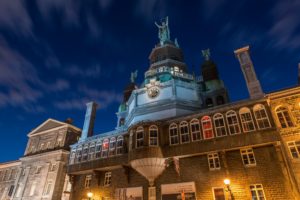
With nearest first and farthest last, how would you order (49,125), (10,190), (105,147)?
(105,147), (10,190), (49,125)

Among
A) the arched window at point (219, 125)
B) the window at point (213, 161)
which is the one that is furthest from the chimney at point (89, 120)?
the arched window at point (219, 125)

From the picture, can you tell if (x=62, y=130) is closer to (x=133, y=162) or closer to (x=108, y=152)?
(x=108, y=152)

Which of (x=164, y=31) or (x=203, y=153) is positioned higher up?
(x=164, y=31)

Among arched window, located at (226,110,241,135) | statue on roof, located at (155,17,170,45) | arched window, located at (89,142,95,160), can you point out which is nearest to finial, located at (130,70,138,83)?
statue on roof, located at (155,17,170,45)

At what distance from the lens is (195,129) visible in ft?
69.7

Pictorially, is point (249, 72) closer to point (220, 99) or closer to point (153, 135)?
point (220, 99)

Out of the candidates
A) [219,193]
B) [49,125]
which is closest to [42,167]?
[49,125]

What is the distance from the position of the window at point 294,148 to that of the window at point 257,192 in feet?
13.4

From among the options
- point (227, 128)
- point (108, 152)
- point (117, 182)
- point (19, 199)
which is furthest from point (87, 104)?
point (227, 128)

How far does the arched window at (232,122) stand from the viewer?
19.3m

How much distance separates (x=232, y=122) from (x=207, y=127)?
8.19 feet

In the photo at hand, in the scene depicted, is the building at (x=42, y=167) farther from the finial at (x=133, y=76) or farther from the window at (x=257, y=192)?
the window at (x=257, y=192)

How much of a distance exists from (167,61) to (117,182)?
23375 millimetres

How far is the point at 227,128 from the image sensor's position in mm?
19672
